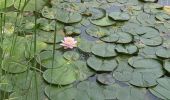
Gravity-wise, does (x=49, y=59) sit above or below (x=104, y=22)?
below

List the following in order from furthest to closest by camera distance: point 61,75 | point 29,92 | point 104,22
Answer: point 104,22
point 61,75
point 29,92

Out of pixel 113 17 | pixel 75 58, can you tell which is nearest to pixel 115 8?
pixel 113 17

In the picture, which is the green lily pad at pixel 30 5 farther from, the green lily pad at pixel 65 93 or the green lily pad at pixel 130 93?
the green lily pad at pixel 130 93

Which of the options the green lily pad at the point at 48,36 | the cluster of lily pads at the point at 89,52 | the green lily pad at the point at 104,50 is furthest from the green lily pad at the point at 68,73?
the green lily pad at the point at 48,36

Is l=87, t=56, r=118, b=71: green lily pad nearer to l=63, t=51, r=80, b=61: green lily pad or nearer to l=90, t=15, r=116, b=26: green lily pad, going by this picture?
l=63, t=51, r=80, b=61: green lily pad

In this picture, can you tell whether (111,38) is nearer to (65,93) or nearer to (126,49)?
(126,49)

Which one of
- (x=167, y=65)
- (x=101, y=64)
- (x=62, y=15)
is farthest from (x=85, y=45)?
(x=167, y=65)

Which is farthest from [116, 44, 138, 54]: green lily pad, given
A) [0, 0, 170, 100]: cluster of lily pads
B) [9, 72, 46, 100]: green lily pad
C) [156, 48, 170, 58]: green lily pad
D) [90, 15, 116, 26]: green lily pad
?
[9, 72, 46, 100]: green lily pad

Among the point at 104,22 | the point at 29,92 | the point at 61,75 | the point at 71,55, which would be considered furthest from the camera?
the point at 104,22
